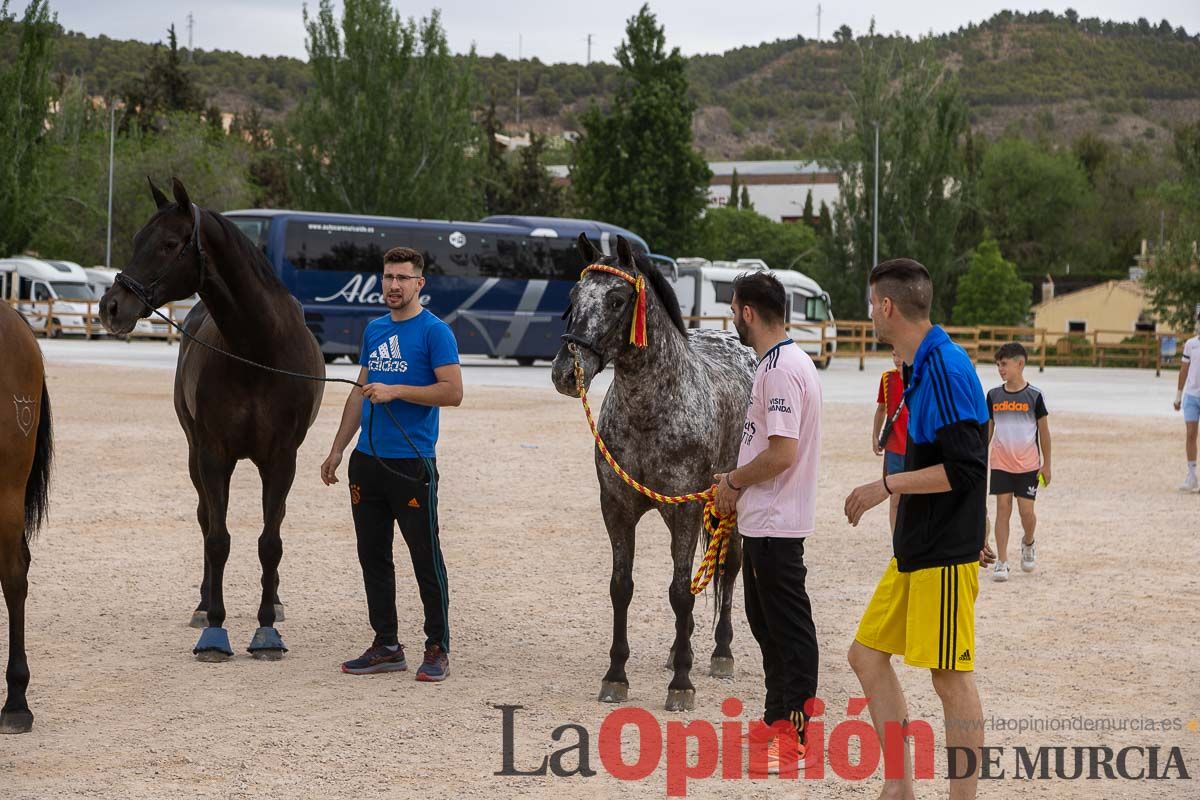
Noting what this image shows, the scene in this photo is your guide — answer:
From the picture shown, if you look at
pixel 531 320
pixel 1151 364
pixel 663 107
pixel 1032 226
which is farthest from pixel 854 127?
pixel 1032 226

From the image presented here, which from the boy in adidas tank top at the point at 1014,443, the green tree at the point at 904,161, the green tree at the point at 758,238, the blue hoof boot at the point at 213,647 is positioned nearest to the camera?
the blue hoof boot at the point at 213,647

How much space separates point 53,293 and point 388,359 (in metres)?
45.0

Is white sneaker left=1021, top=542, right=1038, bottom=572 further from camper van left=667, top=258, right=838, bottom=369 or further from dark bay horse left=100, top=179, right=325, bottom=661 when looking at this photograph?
camper van left=667, top=258, right=838, bottom=369

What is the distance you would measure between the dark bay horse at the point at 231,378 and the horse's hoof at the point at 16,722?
124 centimetres

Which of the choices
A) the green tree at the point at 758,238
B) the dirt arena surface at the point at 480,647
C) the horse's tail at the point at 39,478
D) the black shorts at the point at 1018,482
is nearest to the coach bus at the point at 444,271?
the dirt arena surface at the point at 480,647

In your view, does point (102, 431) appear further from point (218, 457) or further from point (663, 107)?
point (663, 107)

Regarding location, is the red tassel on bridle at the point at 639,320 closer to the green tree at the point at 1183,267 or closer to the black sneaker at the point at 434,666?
the black sneaker at the point at 434,666

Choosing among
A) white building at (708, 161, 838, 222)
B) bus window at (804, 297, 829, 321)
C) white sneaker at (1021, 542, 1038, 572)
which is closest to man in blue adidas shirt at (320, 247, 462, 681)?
white sneaker at (1021, 542, 1038, 572)

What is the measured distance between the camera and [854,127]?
57312 millimetres

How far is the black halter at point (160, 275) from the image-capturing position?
6527 millimetres

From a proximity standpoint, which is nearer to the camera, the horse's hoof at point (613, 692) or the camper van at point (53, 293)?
the horse's hoof at point (613, 692)

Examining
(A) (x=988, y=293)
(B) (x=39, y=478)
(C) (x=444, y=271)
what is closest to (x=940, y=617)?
(B) (x=39, y=478)

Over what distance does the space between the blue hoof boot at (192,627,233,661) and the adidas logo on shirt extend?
150 centimetres

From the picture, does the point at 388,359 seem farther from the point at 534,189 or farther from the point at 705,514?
the point at 534,189
